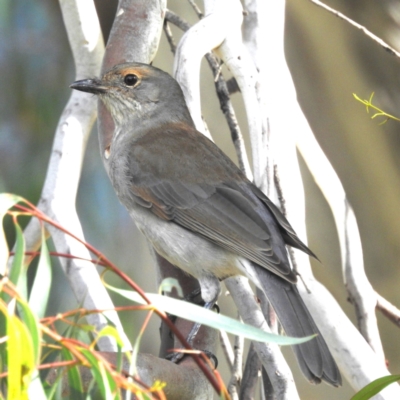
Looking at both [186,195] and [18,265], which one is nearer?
[18,265]

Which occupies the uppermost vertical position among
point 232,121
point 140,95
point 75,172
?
point 140,95

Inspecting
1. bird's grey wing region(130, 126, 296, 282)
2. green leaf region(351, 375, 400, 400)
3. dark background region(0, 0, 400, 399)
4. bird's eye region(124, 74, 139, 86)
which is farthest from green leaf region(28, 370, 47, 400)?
dark background region(0, 0, 400, 399)

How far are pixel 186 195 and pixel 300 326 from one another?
861 mm

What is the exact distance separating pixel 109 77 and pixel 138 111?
0.27 m

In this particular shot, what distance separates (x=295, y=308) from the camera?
88.4 inches

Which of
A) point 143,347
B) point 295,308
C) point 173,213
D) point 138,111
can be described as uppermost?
point 138,111

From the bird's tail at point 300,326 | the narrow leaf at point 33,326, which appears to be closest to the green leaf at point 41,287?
the narrow leaf at point 33,326

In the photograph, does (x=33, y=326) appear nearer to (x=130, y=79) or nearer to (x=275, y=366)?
(x=275, y=366)

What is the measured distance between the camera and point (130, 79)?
3.06 metres

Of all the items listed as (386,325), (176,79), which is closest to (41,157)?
(176,79)

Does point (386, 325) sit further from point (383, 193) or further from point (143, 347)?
point (143, 347)

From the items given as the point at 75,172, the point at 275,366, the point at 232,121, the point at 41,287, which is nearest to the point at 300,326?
the point at 275,366

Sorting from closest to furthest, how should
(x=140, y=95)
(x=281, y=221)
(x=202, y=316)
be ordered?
1. (x=202, y=316)
2. (x=281, y=221)
3. (x=140, y=95)

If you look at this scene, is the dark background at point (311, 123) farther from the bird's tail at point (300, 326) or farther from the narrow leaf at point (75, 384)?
the narrow leaf at point (75, 384)
